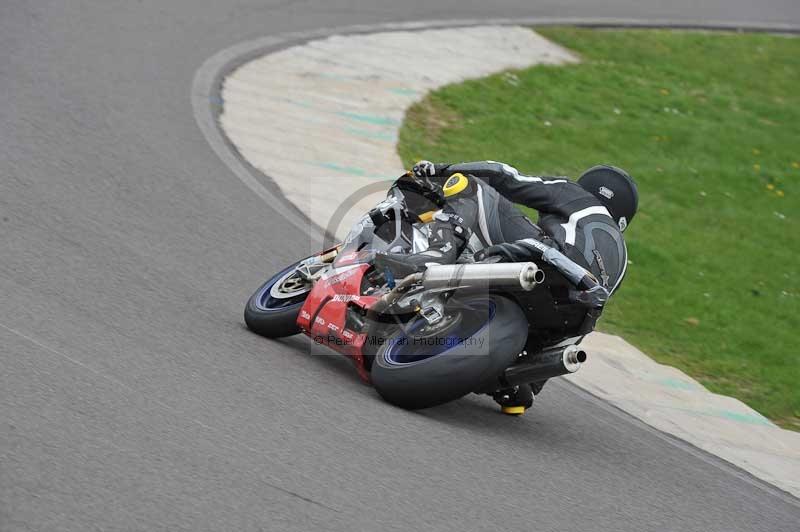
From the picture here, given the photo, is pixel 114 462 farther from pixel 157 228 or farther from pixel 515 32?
pixel 515 32

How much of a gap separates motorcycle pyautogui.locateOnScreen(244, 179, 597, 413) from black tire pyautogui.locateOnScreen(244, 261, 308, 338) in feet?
0.04

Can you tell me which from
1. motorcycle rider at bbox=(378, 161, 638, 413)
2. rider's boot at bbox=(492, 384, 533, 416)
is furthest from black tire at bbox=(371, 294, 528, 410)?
rider's boot at bbox=(492, 384, 533, 416)

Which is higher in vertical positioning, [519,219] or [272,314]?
[519,219]

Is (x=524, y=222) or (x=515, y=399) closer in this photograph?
(x=524, y=222)

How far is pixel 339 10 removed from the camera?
1533 centimetres

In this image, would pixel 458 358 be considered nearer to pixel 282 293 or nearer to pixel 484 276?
pixel 484 276

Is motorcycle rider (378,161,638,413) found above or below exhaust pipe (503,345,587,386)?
above

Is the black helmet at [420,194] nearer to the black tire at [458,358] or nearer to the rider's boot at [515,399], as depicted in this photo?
the black tire at [458,358]

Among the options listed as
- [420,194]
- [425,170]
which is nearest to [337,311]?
[420,194]

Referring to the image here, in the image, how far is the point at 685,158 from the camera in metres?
13.4

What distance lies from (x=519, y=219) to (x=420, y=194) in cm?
55

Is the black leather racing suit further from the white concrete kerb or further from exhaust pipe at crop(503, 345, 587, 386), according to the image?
the white concrete kerb

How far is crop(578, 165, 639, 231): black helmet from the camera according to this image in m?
5.89

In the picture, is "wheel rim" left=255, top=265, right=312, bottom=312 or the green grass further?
the green grass
